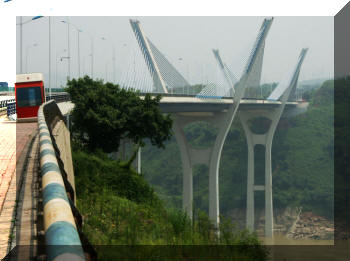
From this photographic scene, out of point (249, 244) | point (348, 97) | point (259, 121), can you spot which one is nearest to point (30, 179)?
point (249, 244)

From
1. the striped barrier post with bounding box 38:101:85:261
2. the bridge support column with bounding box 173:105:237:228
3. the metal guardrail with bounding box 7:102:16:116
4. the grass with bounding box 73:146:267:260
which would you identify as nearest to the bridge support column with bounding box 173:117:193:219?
the bridge support column with bounding box 173:105:237:228

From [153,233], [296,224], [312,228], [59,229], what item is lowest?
[312,228]

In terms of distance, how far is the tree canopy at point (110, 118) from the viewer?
28703 millimetres

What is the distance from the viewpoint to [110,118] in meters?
28.7

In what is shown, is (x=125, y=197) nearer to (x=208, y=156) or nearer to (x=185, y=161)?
(x=185, y=161)

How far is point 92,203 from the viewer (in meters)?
15.1

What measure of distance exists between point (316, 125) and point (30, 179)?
111m

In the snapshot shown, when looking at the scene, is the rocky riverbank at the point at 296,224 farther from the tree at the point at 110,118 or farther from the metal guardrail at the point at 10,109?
the tree at the point at 110,118

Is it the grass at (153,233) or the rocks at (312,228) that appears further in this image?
the rocks at (312,228)

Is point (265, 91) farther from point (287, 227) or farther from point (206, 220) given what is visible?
point (206, 220)

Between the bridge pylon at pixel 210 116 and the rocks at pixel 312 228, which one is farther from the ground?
the bridge pylon at pixel 210 116

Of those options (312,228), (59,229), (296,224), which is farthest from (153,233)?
(296,224)

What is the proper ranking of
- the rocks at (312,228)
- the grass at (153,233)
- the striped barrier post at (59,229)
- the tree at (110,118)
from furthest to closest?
the rocks at (312,228)
the tree at (110,118)
the grass at (153,233)
the striped barrier post at (59,229)

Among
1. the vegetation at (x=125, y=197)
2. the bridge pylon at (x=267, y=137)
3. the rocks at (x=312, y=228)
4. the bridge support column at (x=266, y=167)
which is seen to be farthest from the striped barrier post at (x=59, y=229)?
the rocks at (x=312, y=228)
